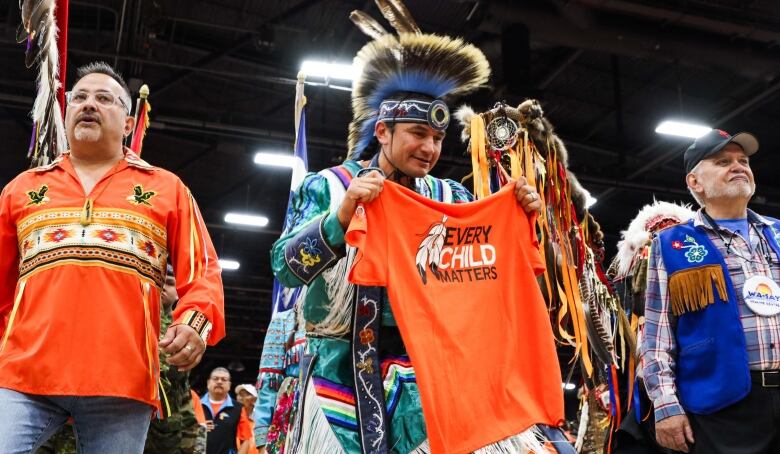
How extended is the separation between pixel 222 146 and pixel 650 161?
22.3 ft

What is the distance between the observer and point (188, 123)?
461 inches

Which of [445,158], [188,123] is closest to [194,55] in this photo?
[188,123]

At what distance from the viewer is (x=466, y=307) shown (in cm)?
255

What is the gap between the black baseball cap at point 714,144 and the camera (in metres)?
3.46

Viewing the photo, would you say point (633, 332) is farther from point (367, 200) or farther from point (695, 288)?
point (367, 200)

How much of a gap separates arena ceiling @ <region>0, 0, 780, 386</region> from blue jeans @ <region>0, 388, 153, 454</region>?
746 cm

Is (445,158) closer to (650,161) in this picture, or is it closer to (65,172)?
(650,161)

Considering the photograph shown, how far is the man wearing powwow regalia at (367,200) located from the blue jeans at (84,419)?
0.47 m

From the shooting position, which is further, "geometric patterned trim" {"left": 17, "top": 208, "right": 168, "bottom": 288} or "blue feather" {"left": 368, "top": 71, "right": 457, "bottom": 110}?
"blue feather" {"left": 368, "top": 71, "right": 457, "bottom": 110}

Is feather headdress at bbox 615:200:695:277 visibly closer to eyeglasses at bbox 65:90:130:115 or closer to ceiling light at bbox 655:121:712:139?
eyeglasses at bbox 65:90:130:115

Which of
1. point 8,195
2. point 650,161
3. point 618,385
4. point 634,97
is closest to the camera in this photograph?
point 8,195

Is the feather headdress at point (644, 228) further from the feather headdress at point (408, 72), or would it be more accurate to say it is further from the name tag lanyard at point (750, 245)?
the feather headdress at point (408, 72)

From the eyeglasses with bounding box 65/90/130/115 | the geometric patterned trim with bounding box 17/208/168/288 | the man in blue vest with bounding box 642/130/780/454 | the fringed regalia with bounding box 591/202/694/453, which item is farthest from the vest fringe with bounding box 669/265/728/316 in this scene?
the eyeglasses with bounding box 65/90/130/115

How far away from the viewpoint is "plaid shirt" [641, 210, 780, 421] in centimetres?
312
